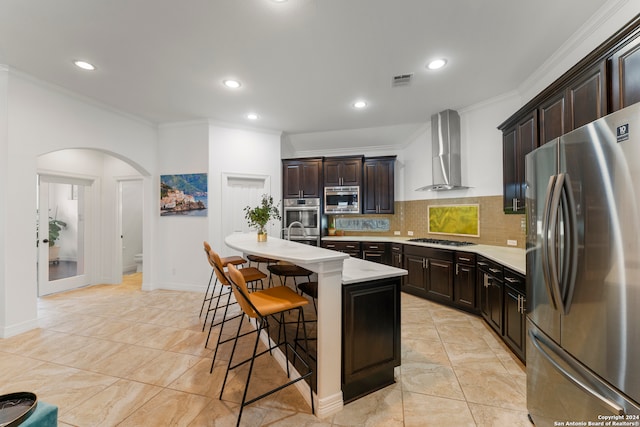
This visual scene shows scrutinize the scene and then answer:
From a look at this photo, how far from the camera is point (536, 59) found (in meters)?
2.66

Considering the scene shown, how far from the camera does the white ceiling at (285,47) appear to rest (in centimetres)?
202

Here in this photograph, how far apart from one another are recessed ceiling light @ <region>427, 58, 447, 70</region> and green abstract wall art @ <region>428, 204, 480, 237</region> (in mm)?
2080

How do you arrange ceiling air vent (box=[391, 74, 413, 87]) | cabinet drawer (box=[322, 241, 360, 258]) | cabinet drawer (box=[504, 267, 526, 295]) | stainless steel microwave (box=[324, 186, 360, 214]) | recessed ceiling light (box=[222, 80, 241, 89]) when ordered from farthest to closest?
stainless steel microwave (box=[324, 186, 360, 214]) < cabinet drawer (box=[322, 241, 360, 258]) < recessed ceiling light (box=[222, 80, 241, 89]) < ceiling air vent (box=[391, 74, 413, 87]) < cabinet drawer (box=[504, 267, 526, 295])

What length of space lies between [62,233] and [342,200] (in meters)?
5.28

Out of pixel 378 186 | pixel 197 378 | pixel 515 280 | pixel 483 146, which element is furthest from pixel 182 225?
pixel 483 146

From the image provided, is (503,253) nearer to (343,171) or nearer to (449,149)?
(449,149)

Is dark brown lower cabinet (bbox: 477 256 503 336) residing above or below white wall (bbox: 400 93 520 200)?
below

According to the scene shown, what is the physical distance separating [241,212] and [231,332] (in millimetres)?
2283

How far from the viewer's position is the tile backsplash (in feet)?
10.8

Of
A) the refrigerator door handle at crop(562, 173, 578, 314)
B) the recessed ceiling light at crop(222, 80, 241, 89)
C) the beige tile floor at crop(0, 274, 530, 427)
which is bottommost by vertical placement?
the beige tile floor at crop(0, 274, 530, 427)

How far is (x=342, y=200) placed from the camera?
538cm

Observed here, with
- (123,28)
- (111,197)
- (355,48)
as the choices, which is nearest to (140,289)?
(111,197)

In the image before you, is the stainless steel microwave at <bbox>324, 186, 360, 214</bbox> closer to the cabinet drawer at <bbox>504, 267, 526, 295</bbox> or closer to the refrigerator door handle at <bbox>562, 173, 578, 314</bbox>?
the cabinet drawer at <bbox>504, 267, 526, 295</bbox>

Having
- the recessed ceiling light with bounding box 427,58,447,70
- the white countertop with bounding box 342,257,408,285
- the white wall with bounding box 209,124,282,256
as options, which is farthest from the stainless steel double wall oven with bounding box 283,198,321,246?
the recessed ceiling light with bounding box 427,58,447,70
